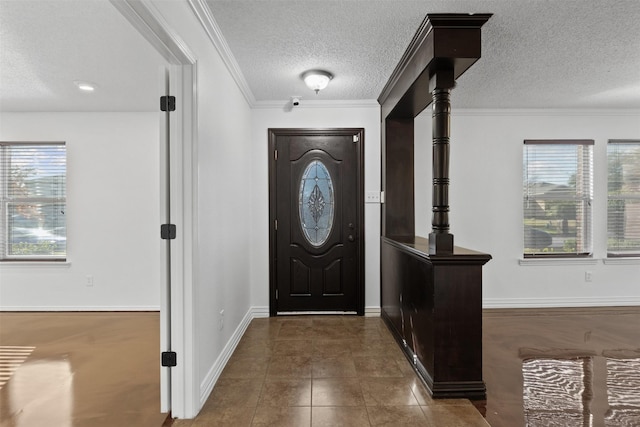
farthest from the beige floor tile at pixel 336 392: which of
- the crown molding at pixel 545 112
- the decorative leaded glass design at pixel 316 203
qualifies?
the crown molding at pixel 545 112

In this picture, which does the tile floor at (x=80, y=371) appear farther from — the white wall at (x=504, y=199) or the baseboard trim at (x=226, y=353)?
the white wall at (x=504, y=199)

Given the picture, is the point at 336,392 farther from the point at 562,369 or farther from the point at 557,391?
the point at 562,369

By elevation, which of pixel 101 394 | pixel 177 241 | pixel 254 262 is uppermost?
pixel 177 241

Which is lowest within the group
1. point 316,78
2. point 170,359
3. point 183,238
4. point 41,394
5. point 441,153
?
point 41,394

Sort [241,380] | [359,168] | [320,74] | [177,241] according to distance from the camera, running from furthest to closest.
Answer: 1. [359,168]
2. [320,74]
3. [241,380]
4. [177,241]

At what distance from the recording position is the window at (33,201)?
418cm

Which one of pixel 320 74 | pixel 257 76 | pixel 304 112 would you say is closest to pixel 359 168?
pixel 304 112

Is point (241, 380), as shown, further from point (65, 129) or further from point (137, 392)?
point (65, 129)

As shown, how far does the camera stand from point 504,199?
4230mm

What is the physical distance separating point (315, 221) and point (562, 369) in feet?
8.27

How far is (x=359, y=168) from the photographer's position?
3902 millimetres

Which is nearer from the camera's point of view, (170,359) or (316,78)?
(170,359)

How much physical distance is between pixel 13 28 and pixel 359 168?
3.01 meters

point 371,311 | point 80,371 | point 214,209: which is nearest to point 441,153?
point 214,209
